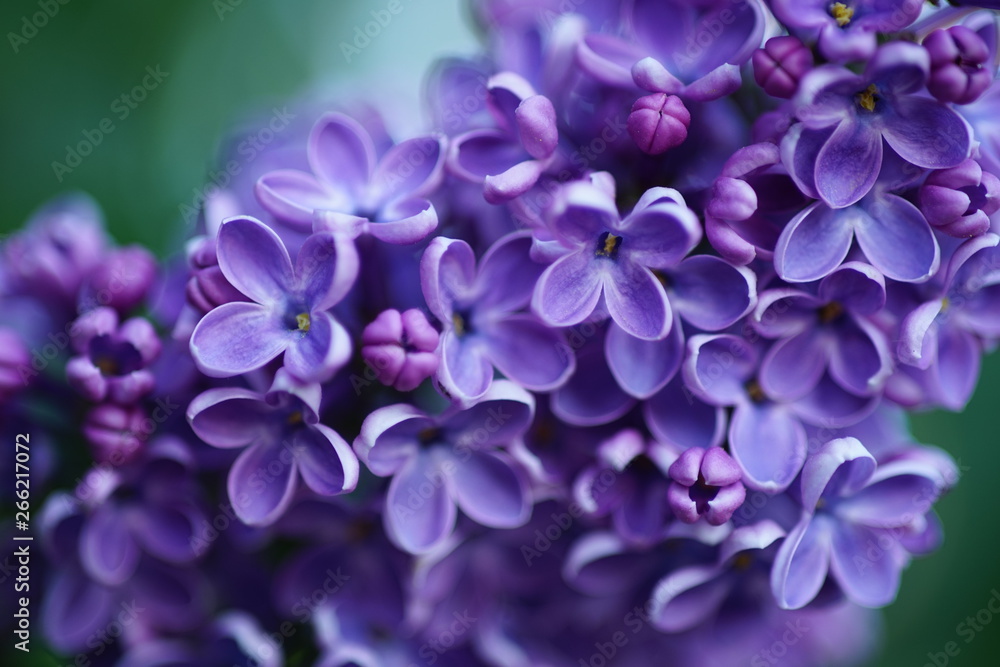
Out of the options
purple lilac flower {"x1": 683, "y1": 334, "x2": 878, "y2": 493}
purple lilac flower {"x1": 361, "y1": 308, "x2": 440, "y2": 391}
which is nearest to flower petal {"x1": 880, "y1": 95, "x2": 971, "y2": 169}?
purple lilac flower {"x1": 683, "y1": 334, "x2": 878, "y2": 493}

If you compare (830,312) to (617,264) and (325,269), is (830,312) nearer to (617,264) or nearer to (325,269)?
(617,264)

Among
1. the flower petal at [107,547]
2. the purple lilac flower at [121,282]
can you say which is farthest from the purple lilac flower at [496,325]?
the flower petal at [107,547]

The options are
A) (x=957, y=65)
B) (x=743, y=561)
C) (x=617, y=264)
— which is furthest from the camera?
(x=743, y=561)

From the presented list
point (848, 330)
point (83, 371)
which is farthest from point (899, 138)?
point (83, 371)

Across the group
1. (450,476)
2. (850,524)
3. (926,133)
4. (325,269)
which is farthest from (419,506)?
(926,133)

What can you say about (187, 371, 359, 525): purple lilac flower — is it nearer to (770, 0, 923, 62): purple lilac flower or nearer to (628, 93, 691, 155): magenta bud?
Answer: (628, 93, 691, 155): magenta bud

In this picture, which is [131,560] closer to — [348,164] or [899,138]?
[348,164]
